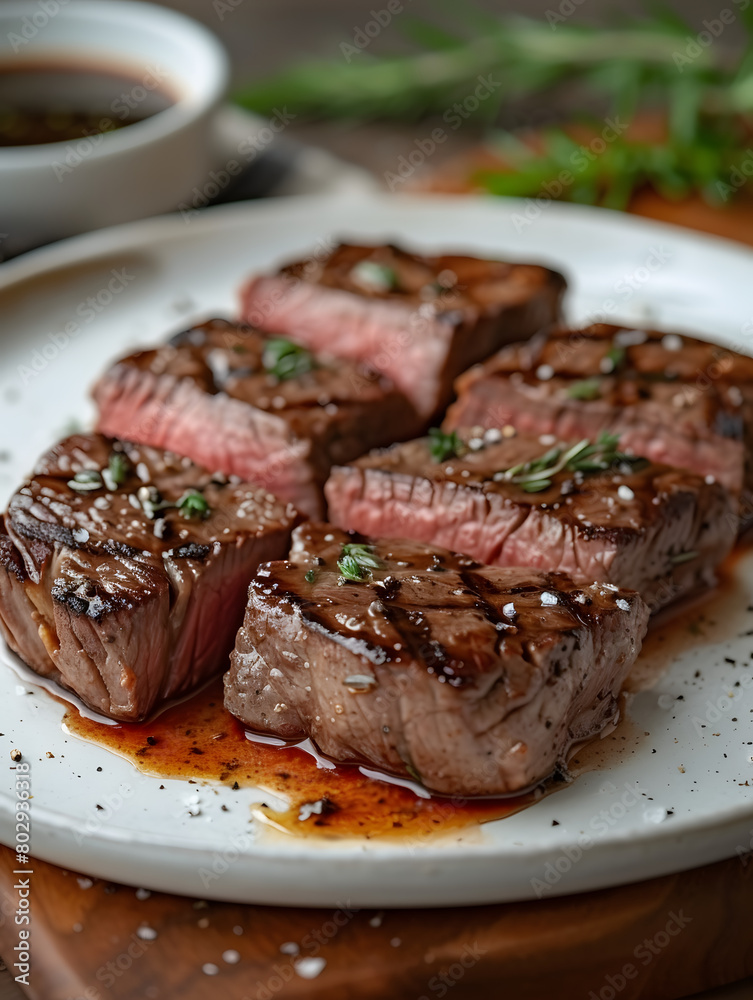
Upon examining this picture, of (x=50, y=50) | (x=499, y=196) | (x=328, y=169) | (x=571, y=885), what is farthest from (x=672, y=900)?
(x=50, y=50)

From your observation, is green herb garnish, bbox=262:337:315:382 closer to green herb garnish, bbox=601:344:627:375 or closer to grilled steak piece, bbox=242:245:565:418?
grilled steak piece, bbox=242:245:565:418

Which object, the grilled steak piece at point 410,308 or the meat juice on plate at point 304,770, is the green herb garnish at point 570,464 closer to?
the meat juice on plate at point 304,770

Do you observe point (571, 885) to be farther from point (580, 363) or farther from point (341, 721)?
point (580, 363)

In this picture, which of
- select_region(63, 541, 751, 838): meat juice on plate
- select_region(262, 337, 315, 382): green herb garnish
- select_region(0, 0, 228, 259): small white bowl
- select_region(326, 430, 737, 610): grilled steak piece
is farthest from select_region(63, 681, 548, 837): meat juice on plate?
select_region(0, 0, 228, 259): small white bowl

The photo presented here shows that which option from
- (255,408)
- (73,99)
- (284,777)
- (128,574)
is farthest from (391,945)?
(73,99)

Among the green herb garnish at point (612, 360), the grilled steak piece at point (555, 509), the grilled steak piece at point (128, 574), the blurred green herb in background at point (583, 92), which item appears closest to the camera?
the grilled steak piece at point (128, 574)

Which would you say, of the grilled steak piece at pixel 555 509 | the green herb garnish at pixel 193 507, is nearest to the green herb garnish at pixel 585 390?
the grilled steak piece at pixel 555 509
